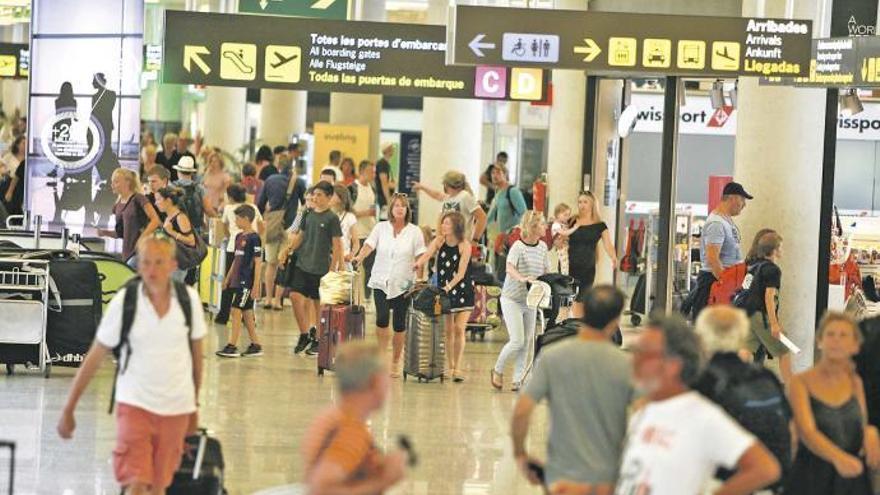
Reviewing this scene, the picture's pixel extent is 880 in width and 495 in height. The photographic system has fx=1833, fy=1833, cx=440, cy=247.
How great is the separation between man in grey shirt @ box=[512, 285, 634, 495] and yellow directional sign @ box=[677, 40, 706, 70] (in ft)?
30.1

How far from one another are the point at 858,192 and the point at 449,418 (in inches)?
802

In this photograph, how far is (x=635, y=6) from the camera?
22.9 metres

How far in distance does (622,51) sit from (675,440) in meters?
10.4

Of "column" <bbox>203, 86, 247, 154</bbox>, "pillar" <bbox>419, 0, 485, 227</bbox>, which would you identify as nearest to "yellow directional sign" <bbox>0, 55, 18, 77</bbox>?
"column" <bbox>203, 86, 247, 154</bbox>

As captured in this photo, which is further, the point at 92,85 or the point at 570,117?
the point at 570,117

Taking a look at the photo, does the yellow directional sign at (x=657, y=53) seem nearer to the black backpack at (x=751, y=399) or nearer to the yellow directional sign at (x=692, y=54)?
the yellow directional sign at (x=692, y=54)

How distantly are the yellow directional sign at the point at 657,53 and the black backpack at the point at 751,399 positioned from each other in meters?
8.67

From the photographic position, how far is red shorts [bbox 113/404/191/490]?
28.7 ft

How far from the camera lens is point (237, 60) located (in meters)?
18.8

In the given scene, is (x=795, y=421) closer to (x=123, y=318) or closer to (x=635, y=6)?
(x=123, y=318)

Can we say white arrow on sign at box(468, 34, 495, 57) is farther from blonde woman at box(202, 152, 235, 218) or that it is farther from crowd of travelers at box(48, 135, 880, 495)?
blonde woman at box(202, 152, 235, 218)

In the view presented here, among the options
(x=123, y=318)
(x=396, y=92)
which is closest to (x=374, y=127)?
(x=396, y=92)

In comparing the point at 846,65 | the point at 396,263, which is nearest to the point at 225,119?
the point at 846,65

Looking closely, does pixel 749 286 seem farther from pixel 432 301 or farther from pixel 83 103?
pixel 83 103
